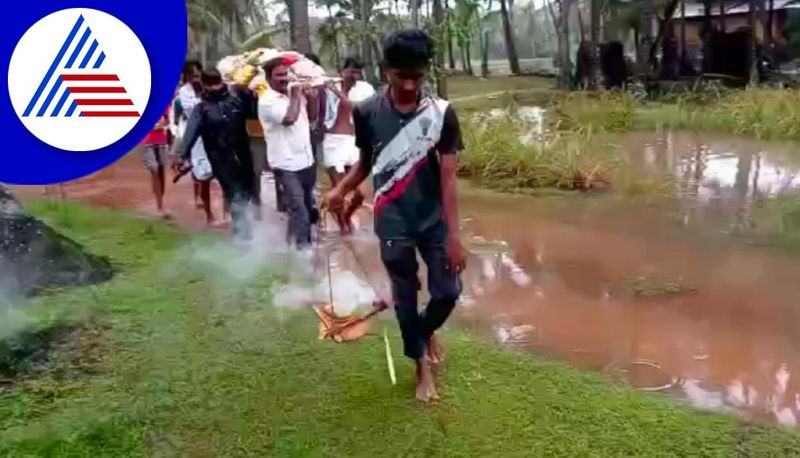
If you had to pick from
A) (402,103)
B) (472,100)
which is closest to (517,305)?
(402,103)

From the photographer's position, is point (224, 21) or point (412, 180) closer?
point (412, 180)

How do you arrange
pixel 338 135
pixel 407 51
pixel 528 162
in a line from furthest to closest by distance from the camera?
pixel 528 162 < pixel 338 135 < pixel 407 51

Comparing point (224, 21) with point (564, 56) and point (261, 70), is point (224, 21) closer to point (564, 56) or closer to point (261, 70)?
point (564, 56)


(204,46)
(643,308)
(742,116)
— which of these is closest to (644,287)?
(643,308)

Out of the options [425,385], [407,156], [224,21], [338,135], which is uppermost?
[224,21]

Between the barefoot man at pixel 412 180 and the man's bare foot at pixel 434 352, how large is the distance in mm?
302

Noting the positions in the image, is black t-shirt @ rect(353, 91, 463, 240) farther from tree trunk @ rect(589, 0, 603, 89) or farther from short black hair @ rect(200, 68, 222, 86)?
tree trunk @ rect(589, 0, 603, 89)

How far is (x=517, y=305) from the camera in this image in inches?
218

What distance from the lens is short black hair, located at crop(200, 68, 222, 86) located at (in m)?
7.12

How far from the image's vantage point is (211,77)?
712 centimetres

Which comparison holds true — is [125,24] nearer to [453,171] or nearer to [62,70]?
[62,70]

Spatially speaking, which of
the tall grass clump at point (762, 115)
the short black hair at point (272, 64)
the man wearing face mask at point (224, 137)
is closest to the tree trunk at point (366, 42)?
the tall grass clump at point (762, 115)

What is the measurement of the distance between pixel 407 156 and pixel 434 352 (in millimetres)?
1106

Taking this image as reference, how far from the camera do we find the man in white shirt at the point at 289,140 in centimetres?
651
